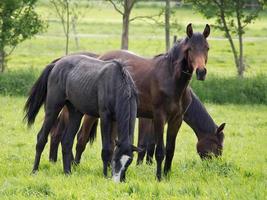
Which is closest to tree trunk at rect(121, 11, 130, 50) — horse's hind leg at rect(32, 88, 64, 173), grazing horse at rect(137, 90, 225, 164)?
grazing horse at rect(137, 90, 225, 164)

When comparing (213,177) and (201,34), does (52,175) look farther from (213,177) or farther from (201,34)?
(201,34)

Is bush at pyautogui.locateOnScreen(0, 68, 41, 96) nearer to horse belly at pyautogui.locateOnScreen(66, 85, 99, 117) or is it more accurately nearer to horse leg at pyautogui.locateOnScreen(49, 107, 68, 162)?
horse leg at pyautogui.locateOnScreen(49, 107, 68, 162)

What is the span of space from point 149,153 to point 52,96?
221 centimetres

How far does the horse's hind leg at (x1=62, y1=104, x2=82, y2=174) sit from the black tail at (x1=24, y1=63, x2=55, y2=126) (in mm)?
580

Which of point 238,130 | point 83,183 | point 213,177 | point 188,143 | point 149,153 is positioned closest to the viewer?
point 83,183

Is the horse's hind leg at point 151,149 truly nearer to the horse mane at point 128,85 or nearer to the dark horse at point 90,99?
the dark horse at point 90,99

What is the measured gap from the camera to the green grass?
27.1 feet

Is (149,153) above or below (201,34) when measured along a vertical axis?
below

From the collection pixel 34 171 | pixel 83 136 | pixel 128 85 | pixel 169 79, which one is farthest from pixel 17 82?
pixel 128 85

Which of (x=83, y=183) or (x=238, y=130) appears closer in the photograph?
(x=83, y=183)

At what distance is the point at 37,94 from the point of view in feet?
36.2

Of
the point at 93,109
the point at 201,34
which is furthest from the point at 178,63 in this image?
the point at 93,109

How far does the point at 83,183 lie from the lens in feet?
29.7

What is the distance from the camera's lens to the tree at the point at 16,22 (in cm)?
2210
